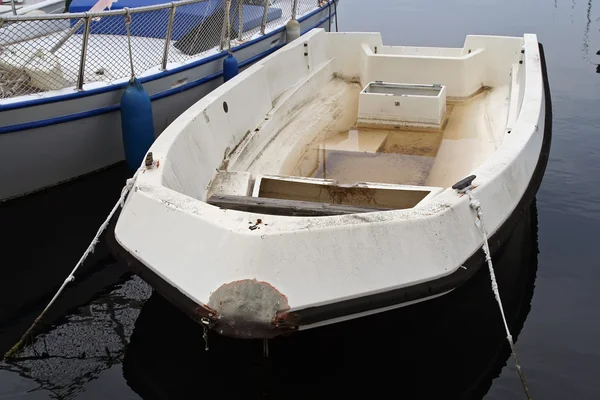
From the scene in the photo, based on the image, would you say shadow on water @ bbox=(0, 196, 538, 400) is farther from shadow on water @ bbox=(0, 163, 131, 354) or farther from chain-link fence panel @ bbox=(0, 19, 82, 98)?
chain-link fence panel @ bbox=(0, 19, 82, 98)

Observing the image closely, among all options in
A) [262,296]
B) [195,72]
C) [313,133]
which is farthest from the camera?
[195,72]

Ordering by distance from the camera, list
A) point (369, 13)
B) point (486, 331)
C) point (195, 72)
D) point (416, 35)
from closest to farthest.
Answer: point (486, 331)
point (195, 72)
point (416, 35)
point (369, 13)

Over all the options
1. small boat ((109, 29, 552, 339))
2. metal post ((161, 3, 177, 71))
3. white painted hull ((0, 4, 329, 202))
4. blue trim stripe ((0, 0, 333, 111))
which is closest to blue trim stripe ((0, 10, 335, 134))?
white painted hull ((0, 4, 329, 202))

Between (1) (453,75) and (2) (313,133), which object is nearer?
(2) (313,133)

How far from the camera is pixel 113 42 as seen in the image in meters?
6.70

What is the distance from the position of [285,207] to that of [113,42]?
383 centimetres

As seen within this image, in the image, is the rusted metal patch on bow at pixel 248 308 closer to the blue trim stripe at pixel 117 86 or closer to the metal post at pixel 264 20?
the blue trim stripe at pixel 117 86

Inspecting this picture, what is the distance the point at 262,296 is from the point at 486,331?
5.81 feet

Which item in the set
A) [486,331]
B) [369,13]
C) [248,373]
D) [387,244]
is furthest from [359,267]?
[369,13]

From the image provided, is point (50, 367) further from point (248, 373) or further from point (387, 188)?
point (387, 188)

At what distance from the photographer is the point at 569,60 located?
11.3m

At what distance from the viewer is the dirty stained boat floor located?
17.1 feet

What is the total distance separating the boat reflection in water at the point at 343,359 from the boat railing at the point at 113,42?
8.76ft

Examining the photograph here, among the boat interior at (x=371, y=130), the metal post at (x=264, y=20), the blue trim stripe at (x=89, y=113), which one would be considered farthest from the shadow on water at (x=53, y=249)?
the metal post at (x=264, y=20)
